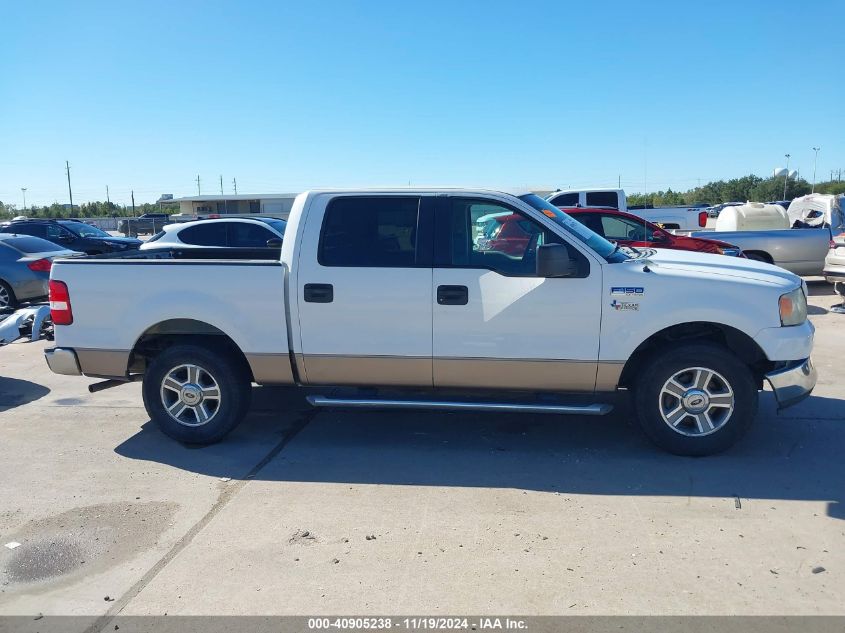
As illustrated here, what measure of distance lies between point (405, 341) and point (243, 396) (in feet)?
4.79

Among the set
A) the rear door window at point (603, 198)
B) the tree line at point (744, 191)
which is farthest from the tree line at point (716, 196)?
the rear door window at point (603, 198)

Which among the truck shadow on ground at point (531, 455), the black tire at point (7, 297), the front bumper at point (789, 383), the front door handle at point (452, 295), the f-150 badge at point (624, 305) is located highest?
the front door handle at point (452, 295)

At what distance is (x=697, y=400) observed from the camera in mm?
4980

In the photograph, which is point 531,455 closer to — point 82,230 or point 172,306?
point 172,306

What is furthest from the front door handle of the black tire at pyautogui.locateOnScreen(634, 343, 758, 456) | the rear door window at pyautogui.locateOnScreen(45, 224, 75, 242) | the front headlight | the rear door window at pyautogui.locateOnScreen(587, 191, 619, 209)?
the rear door window at pyautogui.locateOnScreen(45, 224, 75, 242)

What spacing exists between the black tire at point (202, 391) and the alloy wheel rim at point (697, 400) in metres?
3.33

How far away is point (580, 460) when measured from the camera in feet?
16.8

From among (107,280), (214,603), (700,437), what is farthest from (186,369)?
(700,437)

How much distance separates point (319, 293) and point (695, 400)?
9.64 ft

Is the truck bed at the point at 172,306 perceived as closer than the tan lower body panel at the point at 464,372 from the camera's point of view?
No

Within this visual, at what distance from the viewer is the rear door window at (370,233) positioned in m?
5.24

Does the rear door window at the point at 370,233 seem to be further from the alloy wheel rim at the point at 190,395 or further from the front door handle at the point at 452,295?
the alloy wheel rim at the point at 190,395

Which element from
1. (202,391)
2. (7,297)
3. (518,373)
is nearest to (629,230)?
(518,373)

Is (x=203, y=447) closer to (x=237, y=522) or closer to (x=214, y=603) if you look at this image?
(x=237, y=522)
